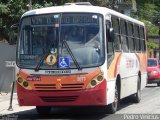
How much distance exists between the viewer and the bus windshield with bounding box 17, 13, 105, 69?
13.3 m

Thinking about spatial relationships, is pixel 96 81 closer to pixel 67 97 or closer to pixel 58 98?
pixel 67 97

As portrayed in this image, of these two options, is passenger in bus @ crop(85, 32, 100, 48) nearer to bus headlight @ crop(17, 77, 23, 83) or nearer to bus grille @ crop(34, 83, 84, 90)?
bus grille @ crop(34, 83, 84, 90)

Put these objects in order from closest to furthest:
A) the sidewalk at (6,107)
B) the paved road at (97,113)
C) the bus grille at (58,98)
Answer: the bus grille at (58,98) → the paved road at (97,113) → the sidewalk at (6,107)

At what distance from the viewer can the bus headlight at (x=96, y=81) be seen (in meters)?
13.1

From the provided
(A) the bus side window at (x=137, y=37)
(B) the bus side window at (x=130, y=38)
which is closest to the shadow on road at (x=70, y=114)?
(B) the bus side window at (x=130, y=38)

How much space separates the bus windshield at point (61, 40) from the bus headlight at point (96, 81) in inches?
12.3

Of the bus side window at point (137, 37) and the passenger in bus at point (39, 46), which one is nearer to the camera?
the passenger in bus at point (39, 46)

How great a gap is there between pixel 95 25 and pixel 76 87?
1779 mm

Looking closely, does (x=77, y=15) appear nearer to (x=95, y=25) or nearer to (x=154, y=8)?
(x=95, y=25)

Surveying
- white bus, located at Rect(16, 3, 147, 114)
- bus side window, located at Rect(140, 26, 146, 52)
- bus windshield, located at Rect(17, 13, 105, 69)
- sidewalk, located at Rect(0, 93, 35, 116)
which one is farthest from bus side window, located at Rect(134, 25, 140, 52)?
bus windshield, located at Rect(17, 13, 105, 69)

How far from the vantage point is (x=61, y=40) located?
13.6 meters

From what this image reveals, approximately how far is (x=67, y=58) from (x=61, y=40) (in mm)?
564

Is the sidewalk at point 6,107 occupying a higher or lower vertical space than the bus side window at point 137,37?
lower

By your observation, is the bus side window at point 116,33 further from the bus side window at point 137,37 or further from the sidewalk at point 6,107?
the sidewalk at point 6,107
